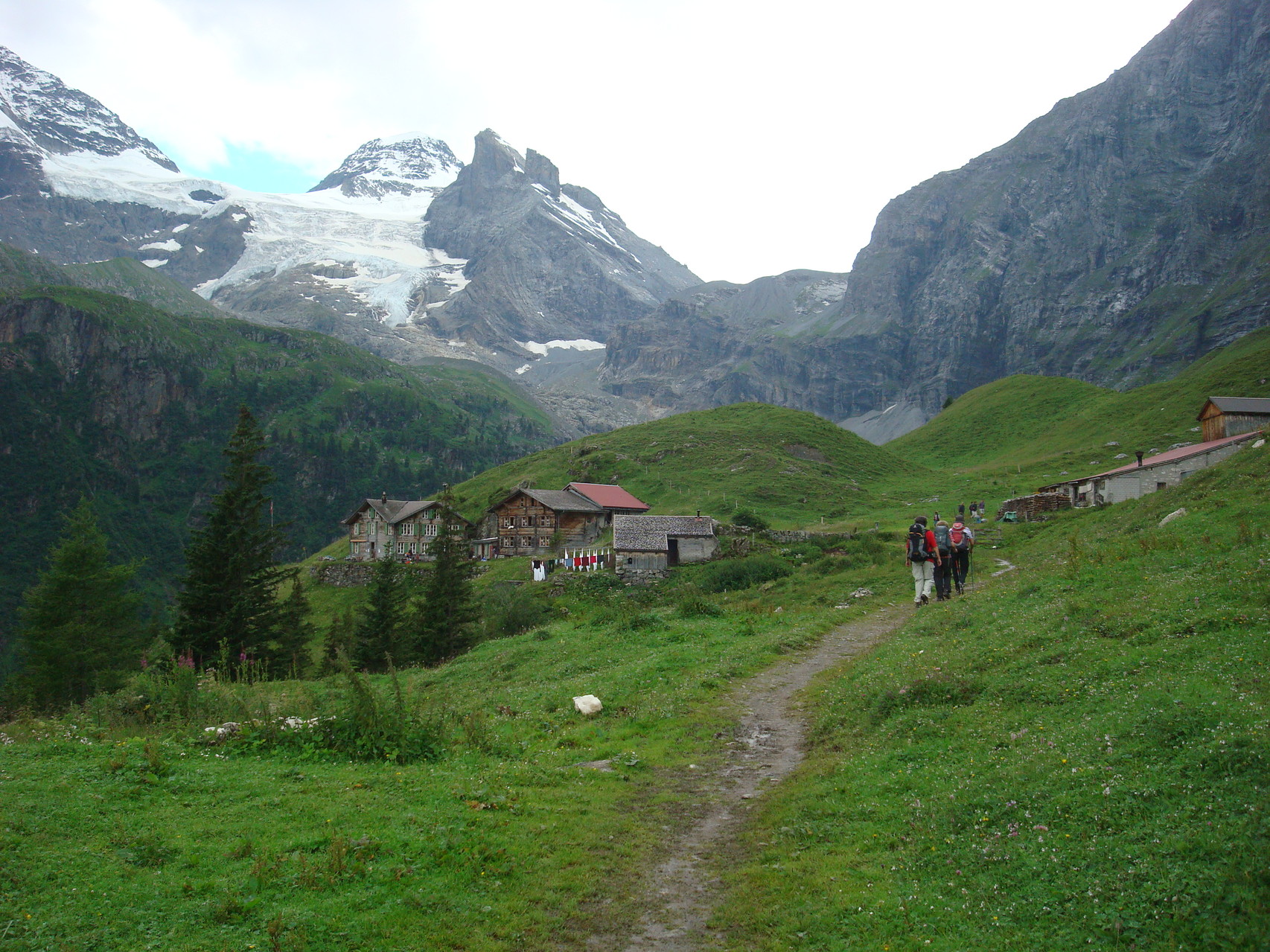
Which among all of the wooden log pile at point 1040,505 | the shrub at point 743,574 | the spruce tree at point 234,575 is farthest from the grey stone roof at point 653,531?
the spruce tree at point 234,575

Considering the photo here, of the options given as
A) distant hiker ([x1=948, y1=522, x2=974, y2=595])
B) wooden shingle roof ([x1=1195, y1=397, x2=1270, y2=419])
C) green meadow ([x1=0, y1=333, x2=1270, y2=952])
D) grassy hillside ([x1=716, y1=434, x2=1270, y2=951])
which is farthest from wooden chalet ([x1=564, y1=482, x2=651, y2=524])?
grassy hillside ([x1=716, y1=434, x2=1270, y2=951])

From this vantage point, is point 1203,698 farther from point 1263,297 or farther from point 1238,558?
point 1263,297

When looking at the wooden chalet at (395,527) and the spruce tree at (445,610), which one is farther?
the wooden chalet at (395,527)

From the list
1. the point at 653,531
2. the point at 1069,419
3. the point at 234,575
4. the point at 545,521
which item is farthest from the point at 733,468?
the point at 234,575

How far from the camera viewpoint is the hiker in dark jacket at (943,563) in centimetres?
2531

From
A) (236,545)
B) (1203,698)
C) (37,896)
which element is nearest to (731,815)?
(1203,698)

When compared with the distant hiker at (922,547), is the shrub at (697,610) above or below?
below

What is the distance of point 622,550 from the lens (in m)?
63.4

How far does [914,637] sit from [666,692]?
23.0 feet

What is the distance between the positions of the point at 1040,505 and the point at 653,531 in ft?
104

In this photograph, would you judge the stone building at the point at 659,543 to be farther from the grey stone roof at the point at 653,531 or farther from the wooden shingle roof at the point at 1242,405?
the wooden shingle roof at the point at 1242,405

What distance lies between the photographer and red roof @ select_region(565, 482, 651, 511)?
87.8 meters

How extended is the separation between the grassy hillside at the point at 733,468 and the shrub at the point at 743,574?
2649cm

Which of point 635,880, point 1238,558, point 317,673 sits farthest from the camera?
point 317,673
